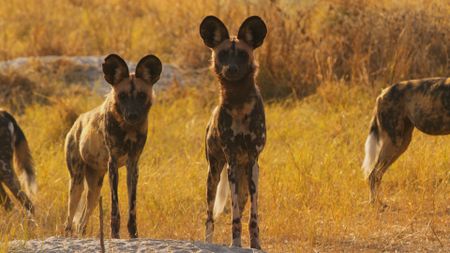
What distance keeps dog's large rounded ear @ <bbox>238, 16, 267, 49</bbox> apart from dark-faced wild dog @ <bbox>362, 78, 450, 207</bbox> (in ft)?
7.17

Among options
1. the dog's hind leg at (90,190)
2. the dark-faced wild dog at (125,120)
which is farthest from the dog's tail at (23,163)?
the dark-faced wild dog at (125,120)

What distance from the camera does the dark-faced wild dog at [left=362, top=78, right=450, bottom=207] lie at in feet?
22.0

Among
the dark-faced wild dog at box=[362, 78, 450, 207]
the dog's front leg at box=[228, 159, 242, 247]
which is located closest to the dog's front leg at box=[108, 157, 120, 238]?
the dog's front leg at box=[228, 159, 242, 247]

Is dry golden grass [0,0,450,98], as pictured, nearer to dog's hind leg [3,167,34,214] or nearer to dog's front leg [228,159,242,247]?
dog's hind leg [3,167,34,214]

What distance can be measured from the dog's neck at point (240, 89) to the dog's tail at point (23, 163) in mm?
2173

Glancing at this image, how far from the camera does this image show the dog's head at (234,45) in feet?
15.3

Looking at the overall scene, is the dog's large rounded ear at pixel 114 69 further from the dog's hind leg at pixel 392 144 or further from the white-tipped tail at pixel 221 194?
the dog's hind leg at pixel 392 144

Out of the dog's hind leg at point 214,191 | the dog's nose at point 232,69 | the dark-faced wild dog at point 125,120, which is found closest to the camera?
the dog's nose at point 232,69

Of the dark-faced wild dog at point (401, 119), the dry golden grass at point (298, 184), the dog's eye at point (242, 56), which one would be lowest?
the dry golden grass at point (298, 184)

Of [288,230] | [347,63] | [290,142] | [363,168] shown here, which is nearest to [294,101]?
[347,63]

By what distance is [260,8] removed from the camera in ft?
33.6

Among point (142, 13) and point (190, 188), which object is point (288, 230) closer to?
point (190, 188)

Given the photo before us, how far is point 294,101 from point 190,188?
2.89 m

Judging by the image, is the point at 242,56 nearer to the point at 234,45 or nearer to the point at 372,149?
the point at 234,45
